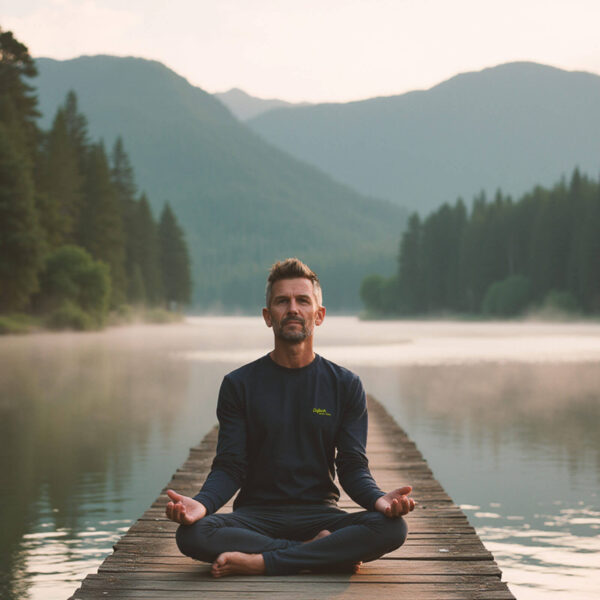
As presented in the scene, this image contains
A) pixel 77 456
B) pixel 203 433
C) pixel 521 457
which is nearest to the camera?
pixel 77 456

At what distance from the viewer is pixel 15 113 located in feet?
177

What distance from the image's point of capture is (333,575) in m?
5.36

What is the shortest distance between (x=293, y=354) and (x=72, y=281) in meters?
52.7

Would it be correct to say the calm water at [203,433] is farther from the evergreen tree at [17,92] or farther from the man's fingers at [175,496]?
the evergreen tree at [17,92]

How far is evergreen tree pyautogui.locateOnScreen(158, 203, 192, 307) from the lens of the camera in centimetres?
10150

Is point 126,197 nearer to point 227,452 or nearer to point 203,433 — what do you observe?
point 203,433

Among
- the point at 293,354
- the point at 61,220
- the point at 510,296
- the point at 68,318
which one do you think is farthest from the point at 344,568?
the point at 510,296

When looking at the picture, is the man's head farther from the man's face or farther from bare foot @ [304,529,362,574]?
bare foot @ [304,529,362,574]

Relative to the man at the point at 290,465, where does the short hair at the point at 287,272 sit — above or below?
above

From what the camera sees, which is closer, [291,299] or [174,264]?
[291,299]

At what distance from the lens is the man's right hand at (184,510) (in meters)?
5.08

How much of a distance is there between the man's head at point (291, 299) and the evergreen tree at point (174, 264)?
316 feet

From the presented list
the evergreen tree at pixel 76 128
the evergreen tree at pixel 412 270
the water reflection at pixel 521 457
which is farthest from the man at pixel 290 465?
the evergreen tree at pixel 412 270

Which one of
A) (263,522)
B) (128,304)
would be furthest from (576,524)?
(128,304)
